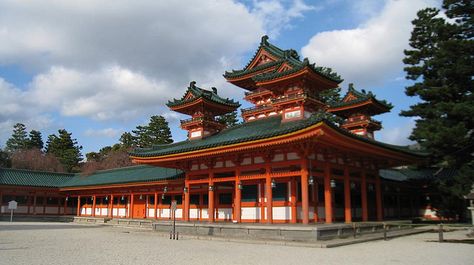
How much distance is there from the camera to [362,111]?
32.4 metres

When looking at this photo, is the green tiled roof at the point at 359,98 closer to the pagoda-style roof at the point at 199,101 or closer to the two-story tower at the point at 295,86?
the two-story tower at the point at 295,86

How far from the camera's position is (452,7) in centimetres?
3144

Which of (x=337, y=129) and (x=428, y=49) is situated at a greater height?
(x=428, y=49)

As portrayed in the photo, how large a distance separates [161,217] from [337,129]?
66.7 feet

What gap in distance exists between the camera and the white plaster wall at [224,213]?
82.7 ft

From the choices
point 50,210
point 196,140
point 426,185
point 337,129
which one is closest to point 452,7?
point 426,185

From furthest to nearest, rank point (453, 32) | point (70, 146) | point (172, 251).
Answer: point (70, 146) → point (453, 32) → point (172, 251)

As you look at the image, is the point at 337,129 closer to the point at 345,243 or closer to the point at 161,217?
the point at 345,243

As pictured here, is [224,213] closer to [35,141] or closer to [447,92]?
[447,92]

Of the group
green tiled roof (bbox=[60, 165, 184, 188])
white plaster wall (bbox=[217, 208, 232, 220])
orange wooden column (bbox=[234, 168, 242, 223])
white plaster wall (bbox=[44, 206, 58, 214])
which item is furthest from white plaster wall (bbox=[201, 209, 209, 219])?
white plaster wall (bbox=[44, 206, 58, 214])

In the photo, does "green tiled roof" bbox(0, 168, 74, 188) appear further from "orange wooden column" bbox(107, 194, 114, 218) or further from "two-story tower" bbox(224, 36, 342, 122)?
"two-story tower" bbox(224, 36, 342, 122)

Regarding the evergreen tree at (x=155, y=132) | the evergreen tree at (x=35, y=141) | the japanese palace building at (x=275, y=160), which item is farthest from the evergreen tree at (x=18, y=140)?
the japanese palace building at (x=275, y=160)

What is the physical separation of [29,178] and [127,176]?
13801mm

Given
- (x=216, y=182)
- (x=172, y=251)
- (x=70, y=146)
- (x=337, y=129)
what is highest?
(x=70, y=146)
